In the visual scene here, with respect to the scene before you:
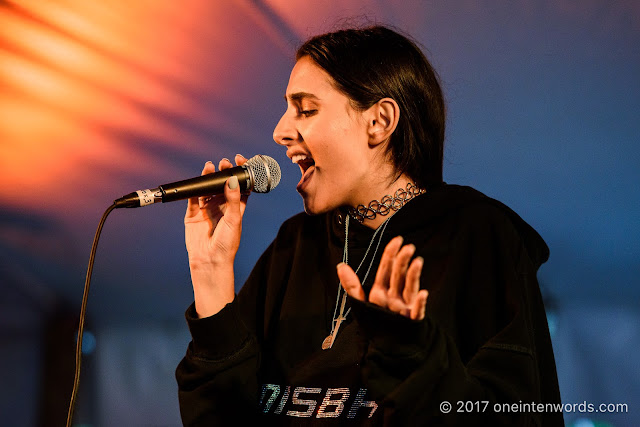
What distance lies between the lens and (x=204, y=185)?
1.32m

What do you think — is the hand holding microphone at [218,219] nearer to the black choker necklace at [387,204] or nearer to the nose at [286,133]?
the nose at [286,133]

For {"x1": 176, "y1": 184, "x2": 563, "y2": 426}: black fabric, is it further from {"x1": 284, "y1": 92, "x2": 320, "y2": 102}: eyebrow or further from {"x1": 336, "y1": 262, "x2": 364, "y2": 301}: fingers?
{"x1": 284, "y1": 92, "x2": 320, "y2": 102}: eyebrow

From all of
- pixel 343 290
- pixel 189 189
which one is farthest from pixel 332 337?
pixel 189 189

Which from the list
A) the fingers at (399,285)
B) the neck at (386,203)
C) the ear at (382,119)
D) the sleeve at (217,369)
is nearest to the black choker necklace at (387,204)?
the neck at (386,203)

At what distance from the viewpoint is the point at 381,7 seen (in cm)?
215

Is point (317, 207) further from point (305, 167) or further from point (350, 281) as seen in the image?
point (350, 281)

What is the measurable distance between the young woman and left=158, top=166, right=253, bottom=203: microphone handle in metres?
0.03

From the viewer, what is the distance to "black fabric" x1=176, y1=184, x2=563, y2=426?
3.74 ft

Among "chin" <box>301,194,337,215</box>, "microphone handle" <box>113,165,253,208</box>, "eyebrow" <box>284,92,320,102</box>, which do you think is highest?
"eyebrow" <box>284,92,320,102</box>

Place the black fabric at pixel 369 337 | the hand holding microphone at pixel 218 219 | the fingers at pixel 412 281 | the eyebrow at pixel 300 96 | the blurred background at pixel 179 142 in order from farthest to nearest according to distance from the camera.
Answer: the blurred background at pixel 179 142 → the eyebrow at pixel 300 96 → the hand holding microphone at pixel 218 219 → the black fabric at pixel 369 337 → the fingers at pixel 412 281

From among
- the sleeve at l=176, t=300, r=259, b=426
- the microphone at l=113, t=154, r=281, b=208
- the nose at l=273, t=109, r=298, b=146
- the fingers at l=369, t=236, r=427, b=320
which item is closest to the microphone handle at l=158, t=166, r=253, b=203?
the microphone at l=113, t=154, r=281, b=208

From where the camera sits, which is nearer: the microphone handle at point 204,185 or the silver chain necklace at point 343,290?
the microphone handle at point 204,185

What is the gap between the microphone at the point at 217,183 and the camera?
121 centimetres

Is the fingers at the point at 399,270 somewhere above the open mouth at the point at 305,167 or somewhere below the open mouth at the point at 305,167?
below
